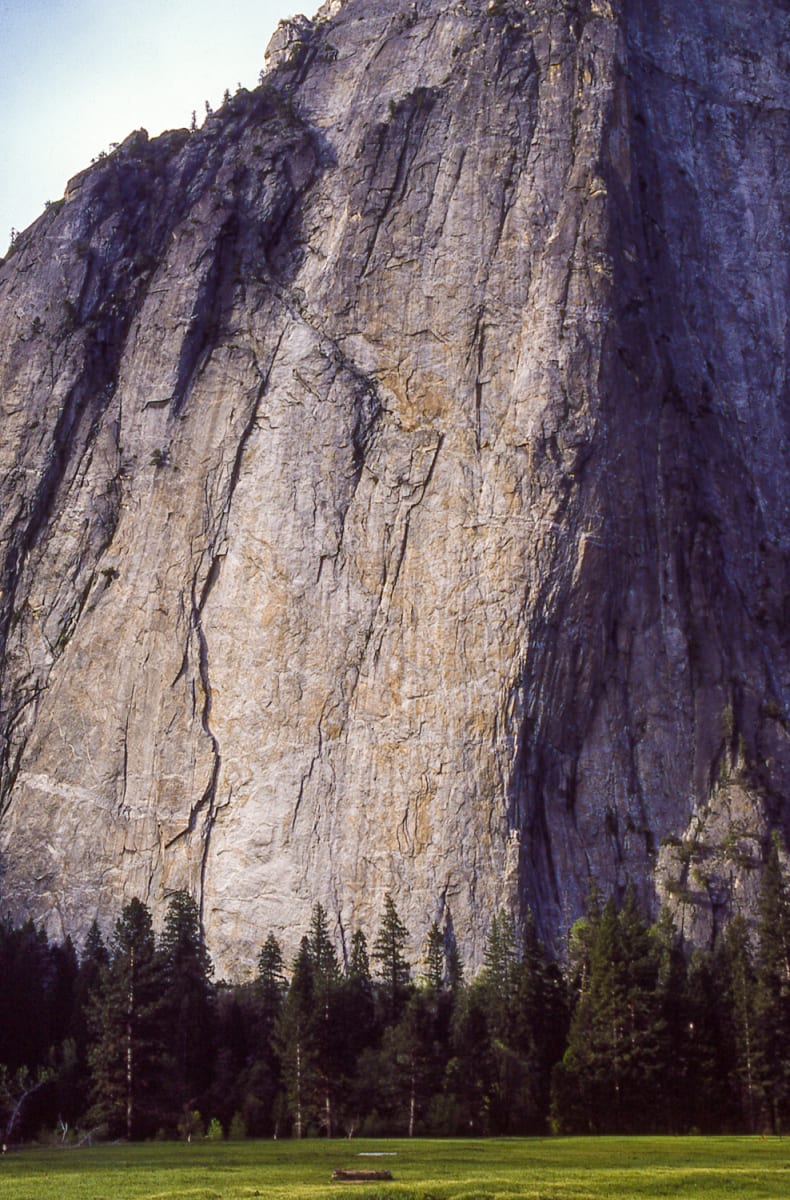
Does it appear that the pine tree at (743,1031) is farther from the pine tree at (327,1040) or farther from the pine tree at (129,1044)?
the pine tree at (129,1044)

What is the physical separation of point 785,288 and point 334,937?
153ft

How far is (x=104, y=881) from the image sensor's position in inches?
3000

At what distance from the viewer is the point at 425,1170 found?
3278 centimetres

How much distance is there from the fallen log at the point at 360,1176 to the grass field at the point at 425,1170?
357mm

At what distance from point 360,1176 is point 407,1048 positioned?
17.5 meters

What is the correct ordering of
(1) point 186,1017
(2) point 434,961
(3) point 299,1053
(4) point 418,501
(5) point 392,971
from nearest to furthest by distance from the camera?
(3) point 299,1053 < (1) point 186,1017 < (5) point 392,971 < (2) point 434,961 < (4) point 418,501

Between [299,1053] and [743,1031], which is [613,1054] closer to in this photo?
[743,1031]

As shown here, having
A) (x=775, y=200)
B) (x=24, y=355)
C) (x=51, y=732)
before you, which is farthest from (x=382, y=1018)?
(x=775, y=200)

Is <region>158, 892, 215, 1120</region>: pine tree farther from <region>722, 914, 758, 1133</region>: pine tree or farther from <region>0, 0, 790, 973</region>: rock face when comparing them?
<region>722, 914, 758, 1133</region>: pine tree

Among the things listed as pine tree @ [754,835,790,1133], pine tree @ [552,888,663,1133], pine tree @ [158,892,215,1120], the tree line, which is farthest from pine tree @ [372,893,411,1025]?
pine tree @ [754,835,790,1133]

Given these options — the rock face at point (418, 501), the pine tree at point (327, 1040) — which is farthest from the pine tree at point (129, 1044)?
the rock face at point (418, 501)

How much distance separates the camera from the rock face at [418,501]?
7275 cm

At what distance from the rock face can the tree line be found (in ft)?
49.7

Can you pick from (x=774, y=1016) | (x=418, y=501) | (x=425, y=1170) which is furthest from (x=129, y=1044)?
(x=418, y=501)
